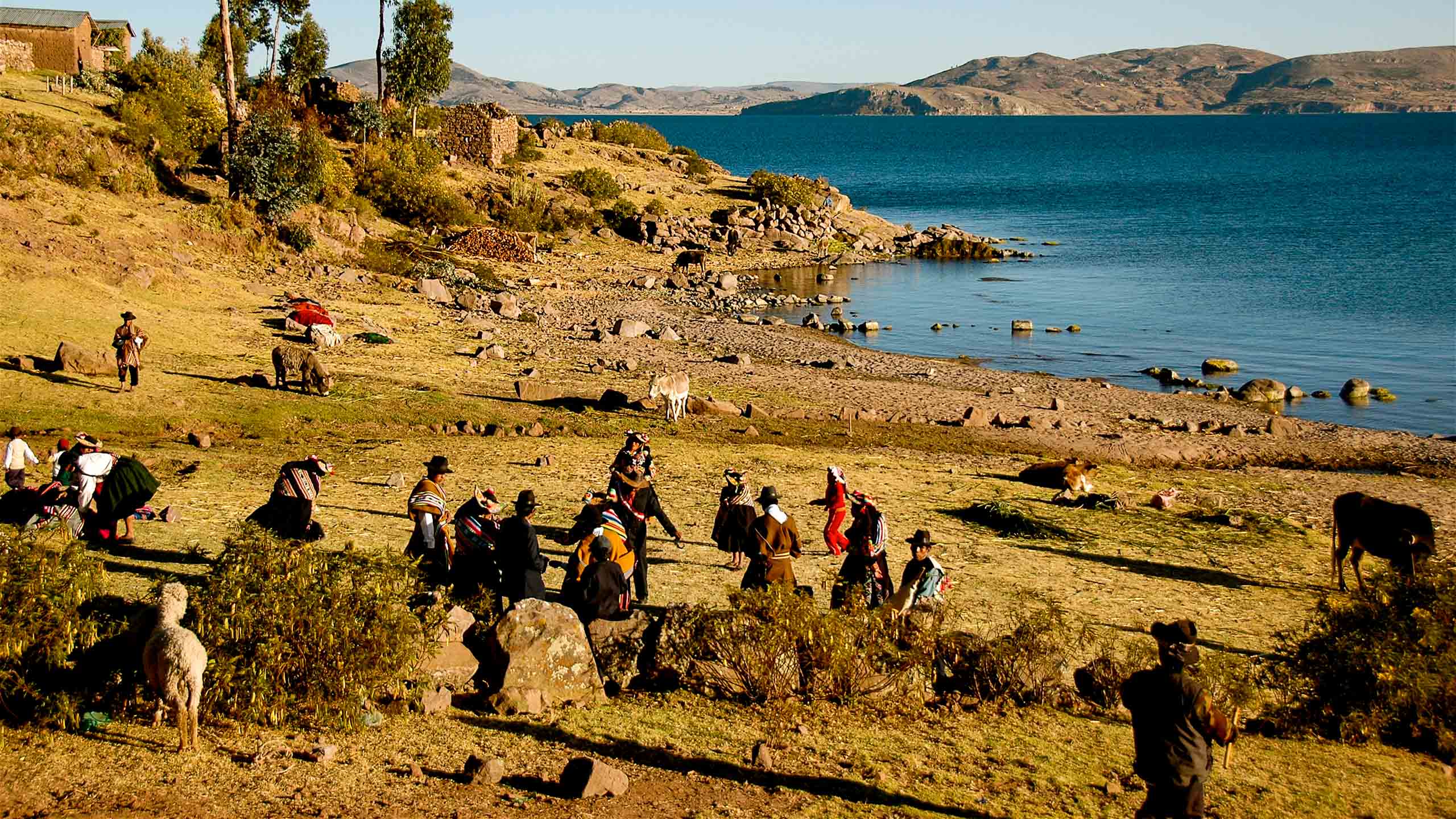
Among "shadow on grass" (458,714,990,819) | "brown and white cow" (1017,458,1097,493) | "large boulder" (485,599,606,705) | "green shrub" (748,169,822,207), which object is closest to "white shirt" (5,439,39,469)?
"large boulder" (485,599,606,705)

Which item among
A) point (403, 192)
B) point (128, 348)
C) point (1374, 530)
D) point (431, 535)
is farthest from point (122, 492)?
point (403, 192)

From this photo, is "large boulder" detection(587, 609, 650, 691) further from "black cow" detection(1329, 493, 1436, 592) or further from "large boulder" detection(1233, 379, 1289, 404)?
"large boulder" detection(1233, 379, 1289, 404)

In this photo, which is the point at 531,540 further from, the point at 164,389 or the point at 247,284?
the point at 247,284

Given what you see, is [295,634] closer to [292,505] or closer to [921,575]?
[292,505]

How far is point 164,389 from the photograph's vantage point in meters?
25.3

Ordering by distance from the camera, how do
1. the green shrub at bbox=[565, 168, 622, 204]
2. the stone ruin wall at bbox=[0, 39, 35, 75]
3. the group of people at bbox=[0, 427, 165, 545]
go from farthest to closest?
the green shrub at bbox=[565, 168, 622, 204]
the stone ruin wall at bbox=[0, 39, 35, 75]
the group of people at bbox=[0, 427, 165, 545]

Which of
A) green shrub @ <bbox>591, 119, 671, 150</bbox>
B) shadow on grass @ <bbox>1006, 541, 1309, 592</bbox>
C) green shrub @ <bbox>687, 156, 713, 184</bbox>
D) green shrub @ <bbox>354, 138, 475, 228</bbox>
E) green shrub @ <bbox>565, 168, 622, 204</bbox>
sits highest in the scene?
green shrub @ <bbox>591, 119, 671, 150</bbox>

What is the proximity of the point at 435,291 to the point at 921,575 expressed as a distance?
31709mm

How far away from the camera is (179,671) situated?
9445 mm

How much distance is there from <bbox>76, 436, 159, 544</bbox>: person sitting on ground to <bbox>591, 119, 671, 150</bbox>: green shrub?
76.1 meters

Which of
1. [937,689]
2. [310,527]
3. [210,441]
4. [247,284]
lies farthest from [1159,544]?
[247,284]

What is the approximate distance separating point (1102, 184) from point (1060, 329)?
9820 cm

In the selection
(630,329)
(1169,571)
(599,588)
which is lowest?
(1169,571)

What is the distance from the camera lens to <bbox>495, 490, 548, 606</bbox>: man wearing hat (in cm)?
1238
